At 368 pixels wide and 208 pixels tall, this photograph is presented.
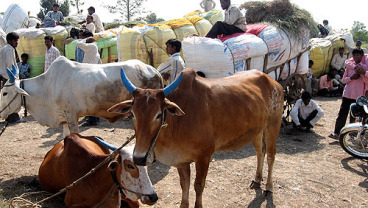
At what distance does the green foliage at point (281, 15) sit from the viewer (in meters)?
6.71

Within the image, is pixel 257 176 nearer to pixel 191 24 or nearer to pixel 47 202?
pixel 47 202

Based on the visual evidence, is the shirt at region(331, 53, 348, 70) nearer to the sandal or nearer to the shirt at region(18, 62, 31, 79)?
the sandal

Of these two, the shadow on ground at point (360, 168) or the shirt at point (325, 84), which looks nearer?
the shadow on ground at point (360, 168)

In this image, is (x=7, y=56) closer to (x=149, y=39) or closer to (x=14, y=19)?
(x=149, y=39)

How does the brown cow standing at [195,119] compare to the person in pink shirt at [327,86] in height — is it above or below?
above

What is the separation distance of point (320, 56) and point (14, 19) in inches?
512

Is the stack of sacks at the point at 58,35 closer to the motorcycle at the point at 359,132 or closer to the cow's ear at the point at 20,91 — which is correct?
the cow's ear at the point at 20,91

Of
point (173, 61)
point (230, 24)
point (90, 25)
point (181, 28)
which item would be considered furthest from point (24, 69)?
point (230, 24)

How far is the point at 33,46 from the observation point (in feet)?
30.6

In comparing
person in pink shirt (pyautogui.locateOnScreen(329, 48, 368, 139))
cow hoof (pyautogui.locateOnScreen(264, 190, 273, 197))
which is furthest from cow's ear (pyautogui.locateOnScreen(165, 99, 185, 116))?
person in pink shirt (pyautogui.locateOnScreen(329, 48, 368, 139))

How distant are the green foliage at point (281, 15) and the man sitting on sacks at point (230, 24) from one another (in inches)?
30.6

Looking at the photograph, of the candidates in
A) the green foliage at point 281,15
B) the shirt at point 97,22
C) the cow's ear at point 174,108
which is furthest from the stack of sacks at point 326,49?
the cow's ear at point 174,108

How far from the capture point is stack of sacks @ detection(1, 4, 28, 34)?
1238 centimetres

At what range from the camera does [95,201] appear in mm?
3061
